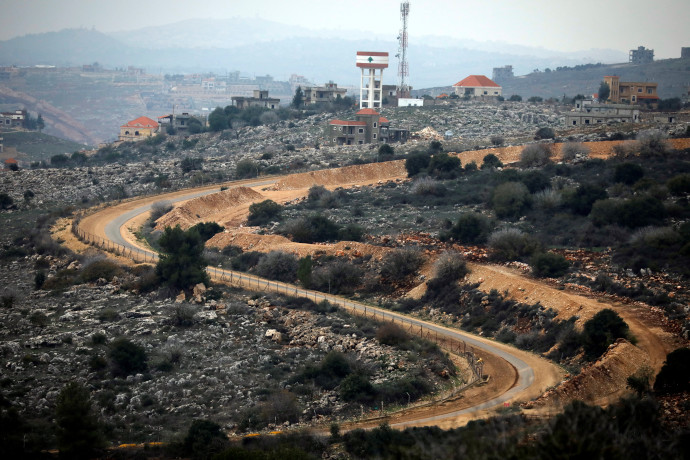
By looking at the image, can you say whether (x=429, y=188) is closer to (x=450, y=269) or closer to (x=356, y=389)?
(x=450, y=269)

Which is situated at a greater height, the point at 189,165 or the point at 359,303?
the point at 189,165

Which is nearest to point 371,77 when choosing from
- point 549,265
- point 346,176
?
point 346,176

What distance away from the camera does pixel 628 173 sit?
50750 millimetres

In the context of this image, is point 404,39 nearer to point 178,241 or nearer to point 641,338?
point 178,241

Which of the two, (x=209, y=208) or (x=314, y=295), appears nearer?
(x=314, y=295)

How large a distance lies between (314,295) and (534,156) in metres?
29.8

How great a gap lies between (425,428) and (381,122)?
219 ft

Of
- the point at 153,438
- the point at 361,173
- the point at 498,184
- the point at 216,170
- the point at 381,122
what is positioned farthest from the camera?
the point at 381,122

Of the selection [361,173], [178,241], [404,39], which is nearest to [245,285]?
[178,241]

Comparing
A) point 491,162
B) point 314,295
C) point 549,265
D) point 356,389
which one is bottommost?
point 314,295

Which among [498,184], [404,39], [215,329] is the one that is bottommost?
[215,329]

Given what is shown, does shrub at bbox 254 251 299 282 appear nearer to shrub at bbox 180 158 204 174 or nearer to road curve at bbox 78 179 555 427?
road curve at bbox 78 179 555 427

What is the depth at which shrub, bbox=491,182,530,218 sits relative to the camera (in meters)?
47.8

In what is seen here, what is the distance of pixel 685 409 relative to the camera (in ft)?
65.5
